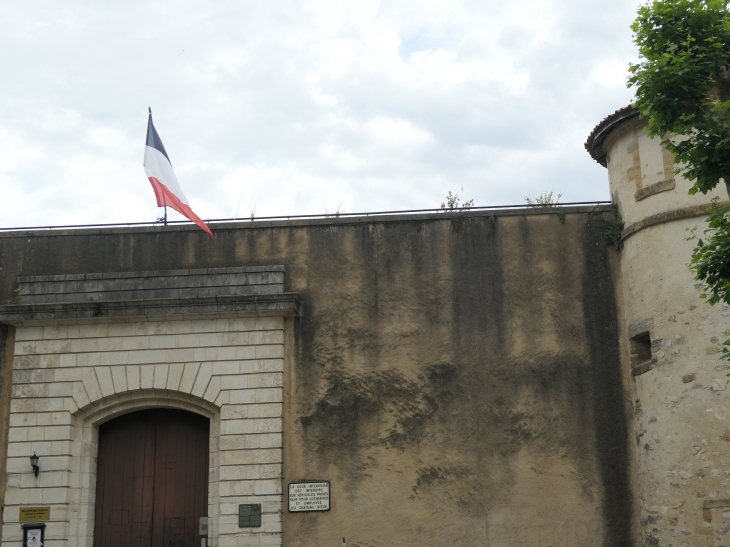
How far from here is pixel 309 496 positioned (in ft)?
31.5

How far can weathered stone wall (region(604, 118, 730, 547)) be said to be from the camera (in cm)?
866

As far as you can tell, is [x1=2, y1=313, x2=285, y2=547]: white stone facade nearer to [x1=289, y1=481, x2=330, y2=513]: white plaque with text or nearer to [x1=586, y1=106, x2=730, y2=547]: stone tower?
[x1=289, y1=481, x2=330, y2=513]: white plaque with text

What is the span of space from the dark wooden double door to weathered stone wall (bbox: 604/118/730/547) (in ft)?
18.5

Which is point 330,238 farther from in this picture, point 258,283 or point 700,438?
point 700,438

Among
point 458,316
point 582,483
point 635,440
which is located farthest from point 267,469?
point 635,440

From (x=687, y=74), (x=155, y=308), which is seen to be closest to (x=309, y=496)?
(x=155, y=308)

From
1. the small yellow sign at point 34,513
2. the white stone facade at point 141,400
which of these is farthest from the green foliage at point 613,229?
the small yellow sign at point 34,513

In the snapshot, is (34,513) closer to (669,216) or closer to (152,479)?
(152,479)

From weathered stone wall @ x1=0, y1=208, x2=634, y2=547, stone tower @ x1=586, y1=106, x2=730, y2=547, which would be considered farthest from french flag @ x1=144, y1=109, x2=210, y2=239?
stone tower @ x1=586, y1=106, x2=730, y2=547

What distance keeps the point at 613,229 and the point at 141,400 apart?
6672 millimetres

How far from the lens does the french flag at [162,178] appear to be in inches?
413

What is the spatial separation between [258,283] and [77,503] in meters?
3.61

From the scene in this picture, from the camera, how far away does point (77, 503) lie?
9766mm

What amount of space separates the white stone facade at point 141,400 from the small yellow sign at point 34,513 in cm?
6
